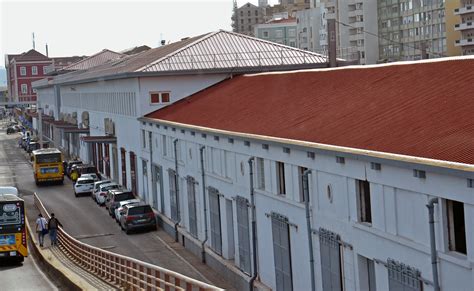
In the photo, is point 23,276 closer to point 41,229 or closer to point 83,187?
point 41,229

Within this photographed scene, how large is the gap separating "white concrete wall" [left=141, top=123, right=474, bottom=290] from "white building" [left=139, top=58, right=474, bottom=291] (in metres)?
0.03

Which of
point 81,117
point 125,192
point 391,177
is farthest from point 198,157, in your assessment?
point 81,117

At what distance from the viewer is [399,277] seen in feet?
59.7

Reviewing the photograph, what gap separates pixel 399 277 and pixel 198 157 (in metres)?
18.1

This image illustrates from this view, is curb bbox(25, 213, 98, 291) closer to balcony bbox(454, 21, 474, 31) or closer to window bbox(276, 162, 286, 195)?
window bbox(276, 162, 286, 195)

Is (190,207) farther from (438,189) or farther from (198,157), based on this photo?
(438,189)

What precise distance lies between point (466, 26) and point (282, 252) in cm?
7184

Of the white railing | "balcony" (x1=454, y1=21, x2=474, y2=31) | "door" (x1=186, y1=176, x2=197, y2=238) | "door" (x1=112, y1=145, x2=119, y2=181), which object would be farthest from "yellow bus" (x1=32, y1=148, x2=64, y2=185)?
"balcony" (x1=454, y1=21, x2=474, y2=31)

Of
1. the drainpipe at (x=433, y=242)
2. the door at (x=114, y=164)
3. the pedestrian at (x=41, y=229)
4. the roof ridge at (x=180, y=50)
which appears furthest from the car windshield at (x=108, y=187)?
the drainpipe at (x=433, y=242)

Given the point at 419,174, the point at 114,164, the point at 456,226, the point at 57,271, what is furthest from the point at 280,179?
the point at 114,164

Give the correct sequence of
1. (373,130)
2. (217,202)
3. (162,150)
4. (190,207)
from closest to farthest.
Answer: (373,130) < (217,202) < (190,207) < (162,150)

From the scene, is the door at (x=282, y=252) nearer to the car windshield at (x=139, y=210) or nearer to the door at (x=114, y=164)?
the car windshield at (x=139, y=210)

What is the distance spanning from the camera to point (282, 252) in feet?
83.9

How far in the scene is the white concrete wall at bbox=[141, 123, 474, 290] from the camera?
53.5ft
